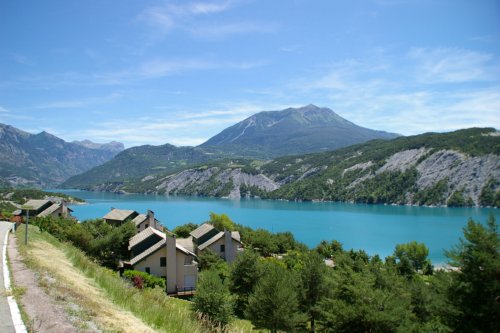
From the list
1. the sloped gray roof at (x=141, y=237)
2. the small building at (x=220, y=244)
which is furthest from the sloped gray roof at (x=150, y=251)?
the small building at (x=220, y=244)

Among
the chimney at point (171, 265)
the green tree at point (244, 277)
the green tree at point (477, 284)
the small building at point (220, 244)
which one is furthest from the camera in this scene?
the small building at point (220, 244)

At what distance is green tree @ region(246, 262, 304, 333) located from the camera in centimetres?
2098

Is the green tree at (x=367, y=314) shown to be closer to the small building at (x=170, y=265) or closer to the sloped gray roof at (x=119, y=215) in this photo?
the small building at (x=170, y=265)

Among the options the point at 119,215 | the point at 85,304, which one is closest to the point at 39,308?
the point at 85,304

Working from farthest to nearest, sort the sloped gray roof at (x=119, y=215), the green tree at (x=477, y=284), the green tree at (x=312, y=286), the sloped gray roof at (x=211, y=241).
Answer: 1. the sloped gray roof at (x=119, y=215)
2. the sloped gray roof at (x=211, y=241)
3. the green tree at (x=312, y=286)
4. the green tree at (x=477, y=284)

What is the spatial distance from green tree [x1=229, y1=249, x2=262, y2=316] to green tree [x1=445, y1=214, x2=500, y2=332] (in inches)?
663

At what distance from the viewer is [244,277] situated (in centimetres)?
2847

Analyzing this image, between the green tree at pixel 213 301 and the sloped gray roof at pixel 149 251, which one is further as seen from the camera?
the sloped gray roof at pixel 149 251

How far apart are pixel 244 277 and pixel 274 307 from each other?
7.51 meters

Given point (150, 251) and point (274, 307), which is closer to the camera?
point (274, 307)

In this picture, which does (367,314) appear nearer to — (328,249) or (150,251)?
(150,251)

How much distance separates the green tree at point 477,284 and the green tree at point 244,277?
16.8m

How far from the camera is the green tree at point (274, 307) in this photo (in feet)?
68.8

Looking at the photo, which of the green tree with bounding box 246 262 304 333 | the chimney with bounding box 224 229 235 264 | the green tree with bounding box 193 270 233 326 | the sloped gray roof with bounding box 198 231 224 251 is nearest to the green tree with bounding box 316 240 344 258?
the chimney with bounding box 224 229 235 264
